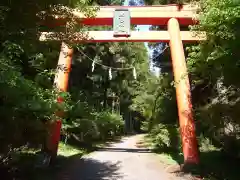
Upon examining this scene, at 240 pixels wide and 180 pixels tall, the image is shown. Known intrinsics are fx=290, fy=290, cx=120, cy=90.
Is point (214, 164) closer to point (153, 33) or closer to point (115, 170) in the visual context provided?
point (115, 170)

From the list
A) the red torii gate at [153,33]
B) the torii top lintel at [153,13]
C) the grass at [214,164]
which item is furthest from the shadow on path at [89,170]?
the torii top lintel at [153,13]

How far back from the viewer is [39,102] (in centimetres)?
584

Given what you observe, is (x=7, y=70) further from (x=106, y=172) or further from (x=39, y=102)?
(x=106, y=172)

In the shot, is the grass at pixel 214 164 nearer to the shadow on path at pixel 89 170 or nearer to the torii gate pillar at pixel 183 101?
the torii gate pillar at pixel 183 101

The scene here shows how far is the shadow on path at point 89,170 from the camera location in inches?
330

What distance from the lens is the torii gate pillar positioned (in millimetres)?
9469

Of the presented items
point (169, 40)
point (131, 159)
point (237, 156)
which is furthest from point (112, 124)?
point (237, 156)

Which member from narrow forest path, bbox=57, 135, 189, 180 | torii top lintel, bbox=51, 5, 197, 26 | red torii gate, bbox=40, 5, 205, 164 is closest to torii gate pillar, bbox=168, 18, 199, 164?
red torii gate, bbox=40, 5, 205, 164

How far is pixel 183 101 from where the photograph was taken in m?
10.0

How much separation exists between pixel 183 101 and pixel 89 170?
3.92 m

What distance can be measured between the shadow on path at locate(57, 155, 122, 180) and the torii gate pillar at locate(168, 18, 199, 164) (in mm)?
2492

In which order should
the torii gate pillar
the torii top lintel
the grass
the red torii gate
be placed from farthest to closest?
the torii top lintel
the red torii gate
the torii gate pillar
the grass

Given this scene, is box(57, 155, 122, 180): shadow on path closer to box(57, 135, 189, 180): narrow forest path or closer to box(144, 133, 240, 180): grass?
box(57, 135, 189, 180): narrow forest path

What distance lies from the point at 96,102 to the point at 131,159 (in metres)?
11.6
